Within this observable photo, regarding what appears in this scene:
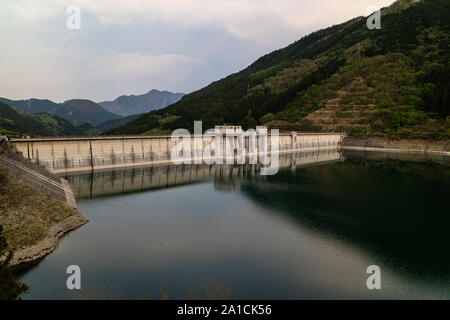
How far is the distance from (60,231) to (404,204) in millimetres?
34950

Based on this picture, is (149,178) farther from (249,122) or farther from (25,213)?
(249,122)

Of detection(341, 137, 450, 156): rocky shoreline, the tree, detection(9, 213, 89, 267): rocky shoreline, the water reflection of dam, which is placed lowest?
detection(9, 213, 89, 267): rocky shoreline

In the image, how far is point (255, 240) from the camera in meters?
25.3

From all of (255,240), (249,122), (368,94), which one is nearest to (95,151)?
(255,240)

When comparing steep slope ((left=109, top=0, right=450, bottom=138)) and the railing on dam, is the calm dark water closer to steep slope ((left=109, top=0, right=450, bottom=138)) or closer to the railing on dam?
the railing on dam

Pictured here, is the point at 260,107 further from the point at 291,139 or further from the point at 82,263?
the point at 82,263

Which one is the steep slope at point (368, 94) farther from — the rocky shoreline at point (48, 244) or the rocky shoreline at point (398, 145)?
the rocky shoreline at point (48, 244)

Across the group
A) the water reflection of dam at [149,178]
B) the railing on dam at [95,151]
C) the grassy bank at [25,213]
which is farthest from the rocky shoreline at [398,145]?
the grassy bank at [25,213]

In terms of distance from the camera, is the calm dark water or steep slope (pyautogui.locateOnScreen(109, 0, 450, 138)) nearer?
the calm dark water

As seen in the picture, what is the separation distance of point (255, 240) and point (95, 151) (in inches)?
1462

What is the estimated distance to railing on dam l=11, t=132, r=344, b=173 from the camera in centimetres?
4600

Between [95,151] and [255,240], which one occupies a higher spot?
[95,151]

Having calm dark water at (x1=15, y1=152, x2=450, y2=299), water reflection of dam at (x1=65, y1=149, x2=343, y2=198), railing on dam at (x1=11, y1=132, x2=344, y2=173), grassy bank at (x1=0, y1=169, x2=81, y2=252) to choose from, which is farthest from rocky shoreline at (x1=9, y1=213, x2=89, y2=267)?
railing on dam at (x1=11, y1=132, x2=344, y2=173)

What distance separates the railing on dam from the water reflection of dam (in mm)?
2427
